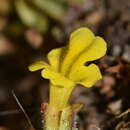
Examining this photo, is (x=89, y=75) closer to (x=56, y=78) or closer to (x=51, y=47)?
(x=56, y=78)

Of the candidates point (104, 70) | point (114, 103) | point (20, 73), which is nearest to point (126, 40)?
point (104, 70)

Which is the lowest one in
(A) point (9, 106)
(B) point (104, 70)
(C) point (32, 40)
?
(A) point (9, 106)

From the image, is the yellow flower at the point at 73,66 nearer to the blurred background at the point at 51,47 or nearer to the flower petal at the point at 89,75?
the flower petal at the point at 89,75

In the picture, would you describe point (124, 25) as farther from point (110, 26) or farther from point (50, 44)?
point (50, 44)

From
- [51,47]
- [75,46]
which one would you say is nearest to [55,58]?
[75,46]

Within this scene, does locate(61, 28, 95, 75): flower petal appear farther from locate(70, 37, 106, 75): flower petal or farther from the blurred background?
the blurred background

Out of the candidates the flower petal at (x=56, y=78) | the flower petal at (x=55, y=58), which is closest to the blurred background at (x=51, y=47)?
the flower petal at (x=55, y=58)

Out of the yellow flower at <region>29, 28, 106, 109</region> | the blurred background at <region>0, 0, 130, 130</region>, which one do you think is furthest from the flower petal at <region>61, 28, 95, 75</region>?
the blurred background at <region>0, 0, 130, 130</region>
